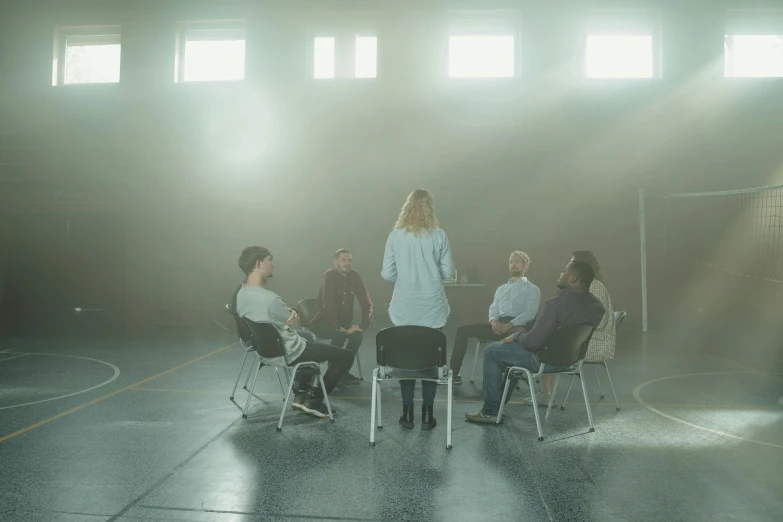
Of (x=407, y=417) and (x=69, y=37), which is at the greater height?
(x=69, y=37)

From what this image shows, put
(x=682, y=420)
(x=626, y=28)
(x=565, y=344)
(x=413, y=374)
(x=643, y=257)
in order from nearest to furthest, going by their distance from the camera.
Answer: (x=413, y=374), (x=565, y=344), (x=682, y=420), (x=643, y=257), (x=626, y=28)

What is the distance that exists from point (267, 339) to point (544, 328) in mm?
1731

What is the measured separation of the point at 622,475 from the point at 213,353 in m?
4.93

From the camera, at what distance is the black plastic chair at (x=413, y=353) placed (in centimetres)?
315

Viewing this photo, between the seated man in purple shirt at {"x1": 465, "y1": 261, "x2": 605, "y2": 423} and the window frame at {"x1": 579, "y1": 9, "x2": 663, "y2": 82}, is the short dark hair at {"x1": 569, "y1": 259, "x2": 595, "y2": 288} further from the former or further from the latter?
the window frame at {"x1": 579, "y1": 9, "x2": 663, "y2": 82}

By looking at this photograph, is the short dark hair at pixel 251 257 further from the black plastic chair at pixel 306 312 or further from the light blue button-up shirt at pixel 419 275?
the black plastic chair at pixel 306 312

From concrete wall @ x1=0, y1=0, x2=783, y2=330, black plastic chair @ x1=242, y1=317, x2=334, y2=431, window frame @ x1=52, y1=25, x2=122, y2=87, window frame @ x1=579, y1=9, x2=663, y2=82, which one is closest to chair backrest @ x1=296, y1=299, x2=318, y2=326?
black plastic chair @ x1=242, y1=317, x2=334, y2=431

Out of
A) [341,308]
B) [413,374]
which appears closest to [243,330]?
[341,308]

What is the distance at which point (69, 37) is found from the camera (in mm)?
9984

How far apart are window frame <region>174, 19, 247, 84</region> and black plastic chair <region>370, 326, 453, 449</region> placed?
774 centimetres

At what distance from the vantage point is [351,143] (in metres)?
9.46

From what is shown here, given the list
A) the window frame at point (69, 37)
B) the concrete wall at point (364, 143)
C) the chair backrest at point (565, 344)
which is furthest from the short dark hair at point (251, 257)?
the window frame at point (69, 37)

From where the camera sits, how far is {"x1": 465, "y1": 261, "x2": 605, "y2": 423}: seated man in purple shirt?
136 inches

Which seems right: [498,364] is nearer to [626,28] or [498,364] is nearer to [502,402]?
[502,402]
